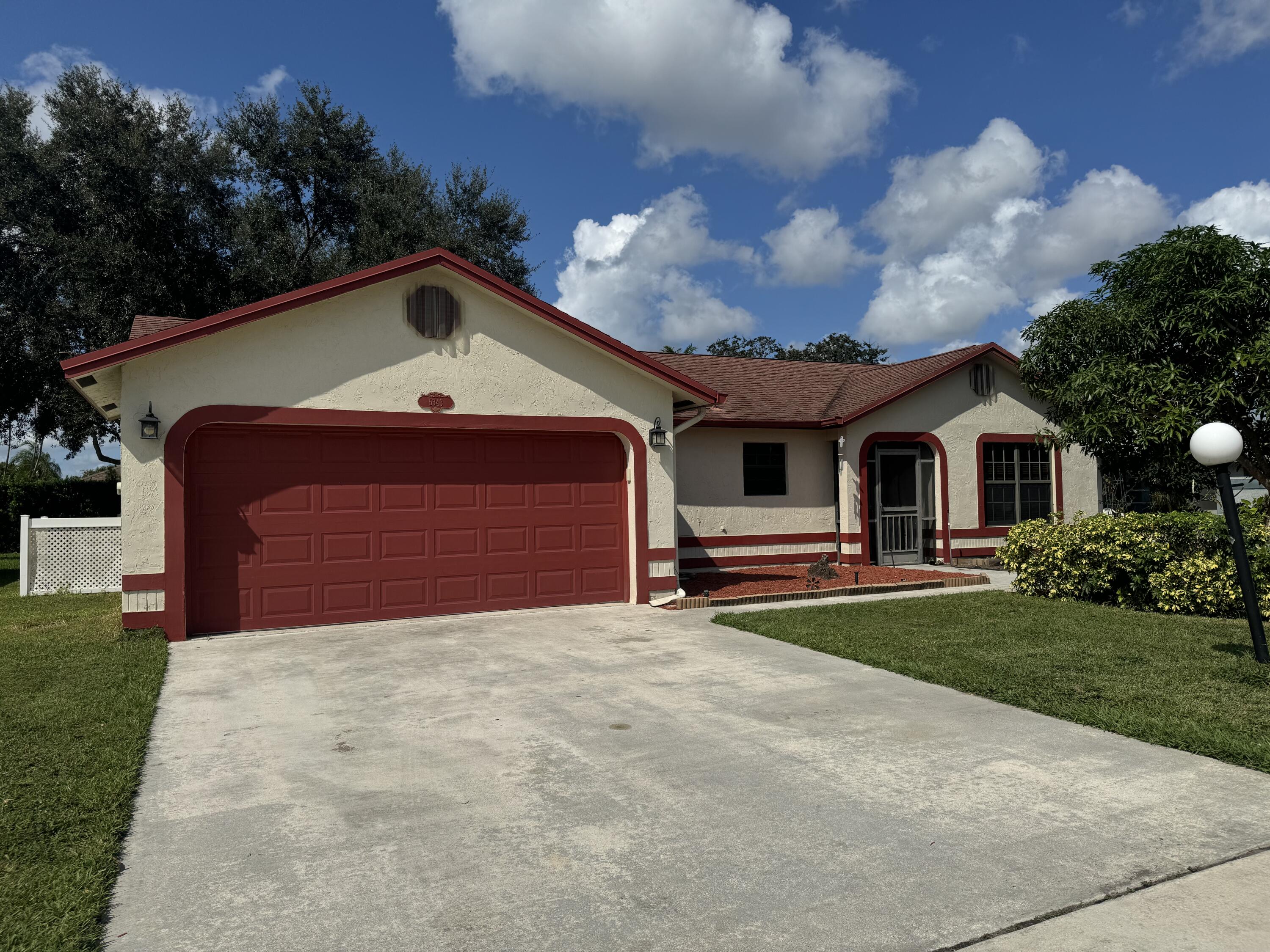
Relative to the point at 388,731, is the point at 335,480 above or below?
above

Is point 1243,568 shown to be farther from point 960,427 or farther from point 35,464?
point 35,464

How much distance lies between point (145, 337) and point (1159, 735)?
10527mm

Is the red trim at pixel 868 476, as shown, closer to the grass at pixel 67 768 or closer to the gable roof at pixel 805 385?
the gable roof at pixel 805 385

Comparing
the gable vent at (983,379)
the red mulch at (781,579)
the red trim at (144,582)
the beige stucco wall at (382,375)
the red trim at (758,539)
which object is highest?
the gable vent at (983,379)

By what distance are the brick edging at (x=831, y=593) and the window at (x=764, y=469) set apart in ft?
11.9

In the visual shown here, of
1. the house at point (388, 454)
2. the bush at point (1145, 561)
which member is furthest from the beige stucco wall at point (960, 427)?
the house at point (388, 454)

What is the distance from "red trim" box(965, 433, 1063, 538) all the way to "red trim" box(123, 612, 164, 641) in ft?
48.6

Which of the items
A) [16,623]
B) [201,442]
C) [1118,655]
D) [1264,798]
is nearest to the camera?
[1264,798]

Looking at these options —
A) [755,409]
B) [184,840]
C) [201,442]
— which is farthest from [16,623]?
[755,409]

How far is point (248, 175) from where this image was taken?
27359 mm

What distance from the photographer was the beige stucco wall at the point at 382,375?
1007cm

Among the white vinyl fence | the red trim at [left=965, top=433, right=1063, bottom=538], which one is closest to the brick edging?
the red trim at [left=965, top=433, right=1063, bottom=538]

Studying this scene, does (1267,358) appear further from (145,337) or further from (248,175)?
(248,175)

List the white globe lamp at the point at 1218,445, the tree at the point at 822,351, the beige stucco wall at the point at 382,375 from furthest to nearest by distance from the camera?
the tree at the point at 822,351 → the beige stucco wall at the point at 382,375 → the white globe lamp at the point at 1218,445
